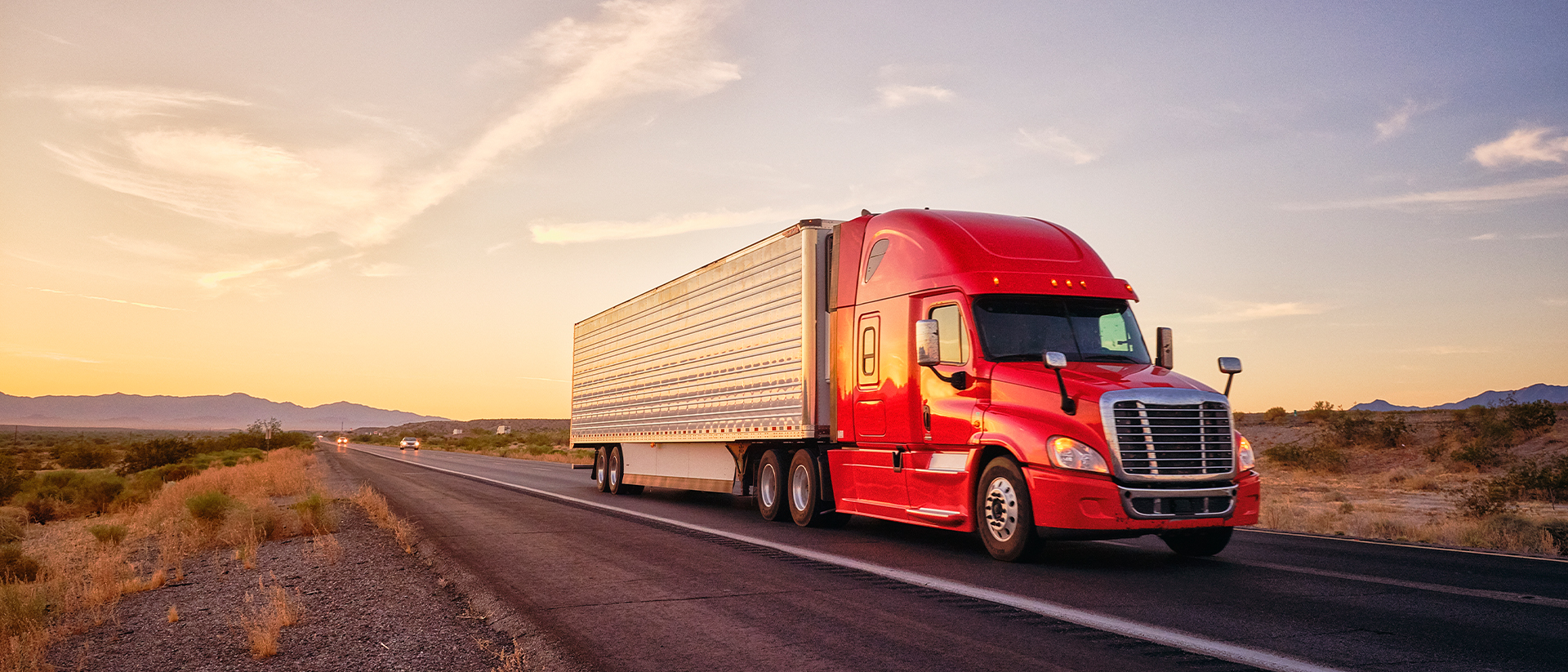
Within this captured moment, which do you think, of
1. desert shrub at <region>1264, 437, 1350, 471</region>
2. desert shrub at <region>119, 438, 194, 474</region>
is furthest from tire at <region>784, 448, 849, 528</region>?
desert shrub at <region>119, 438, 194, 474</region>

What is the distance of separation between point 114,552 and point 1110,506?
13.9 metres

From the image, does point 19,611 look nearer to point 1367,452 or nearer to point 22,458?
point 1367,452

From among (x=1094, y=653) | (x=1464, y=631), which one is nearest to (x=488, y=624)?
(x=1094, y=653)

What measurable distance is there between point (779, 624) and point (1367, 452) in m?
44.6

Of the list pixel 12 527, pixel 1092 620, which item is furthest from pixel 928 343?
pixel 12 527

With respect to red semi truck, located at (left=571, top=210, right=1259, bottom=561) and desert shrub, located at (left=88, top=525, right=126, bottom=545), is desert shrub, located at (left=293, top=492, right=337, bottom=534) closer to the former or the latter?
desert shrub, located at (left=88, top=525, right=126, bottom=545)

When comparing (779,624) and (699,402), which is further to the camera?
(699,402)

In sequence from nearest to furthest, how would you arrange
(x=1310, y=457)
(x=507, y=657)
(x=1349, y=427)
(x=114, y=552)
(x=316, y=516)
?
(x=507, y=657) → (x=114, y=552) → (x=316, y=516) → (x=1310, y=457) → (x=1349, y=427)

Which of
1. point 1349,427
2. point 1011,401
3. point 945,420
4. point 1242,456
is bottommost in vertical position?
point 1242,456

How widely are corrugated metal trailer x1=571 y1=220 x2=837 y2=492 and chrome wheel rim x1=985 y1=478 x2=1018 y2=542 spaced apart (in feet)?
11.7

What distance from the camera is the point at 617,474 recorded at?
21.2m

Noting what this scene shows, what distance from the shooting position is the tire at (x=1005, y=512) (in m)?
8.99

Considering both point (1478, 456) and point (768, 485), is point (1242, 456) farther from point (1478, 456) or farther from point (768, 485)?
point (1478, 456)

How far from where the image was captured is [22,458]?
194ft
